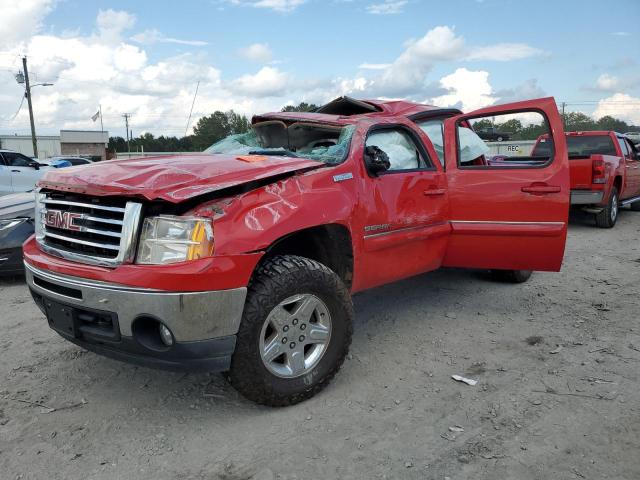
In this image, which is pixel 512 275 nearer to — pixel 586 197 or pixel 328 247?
pixel 328 247

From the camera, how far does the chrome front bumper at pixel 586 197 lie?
9.41 metres

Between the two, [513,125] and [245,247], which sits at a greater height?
[513,125]

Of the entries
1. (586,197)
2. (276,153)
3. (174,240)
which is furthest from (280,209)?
(586,197)

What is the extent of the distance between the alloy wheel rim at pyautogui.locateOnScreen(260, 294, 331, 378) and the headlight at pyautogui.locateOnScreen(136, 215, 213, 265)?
0.56 metres

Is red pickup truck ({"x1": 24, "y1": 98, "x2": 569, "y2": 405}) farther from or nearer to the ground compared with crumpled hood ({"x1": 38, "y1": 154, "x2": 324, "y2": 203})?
nearer to the ground

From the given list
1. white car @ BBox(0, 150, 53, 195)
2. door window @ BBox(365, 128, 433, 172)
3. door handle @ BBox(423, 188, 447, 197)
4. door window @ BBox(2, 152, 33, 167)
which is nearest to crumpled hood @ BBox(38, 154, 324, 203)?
door window @ BBox(365, 128, 433, 172)

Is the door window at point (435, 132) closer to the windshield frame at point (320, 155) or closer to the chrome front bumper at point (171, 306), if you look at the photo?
the windshield frame at point (320, 155)

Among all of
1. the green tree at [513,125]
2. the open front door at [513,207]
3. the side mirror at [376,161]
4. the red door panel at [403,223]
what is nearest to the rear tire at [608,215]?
the green tree at [513,125]

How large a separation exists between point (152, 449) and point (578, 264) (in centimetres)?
586

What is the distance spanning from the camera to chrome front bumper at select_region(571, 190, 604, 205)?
941 cm

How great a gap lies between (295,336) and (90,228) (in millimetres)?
1274

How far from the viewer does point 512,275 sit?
5684 mm

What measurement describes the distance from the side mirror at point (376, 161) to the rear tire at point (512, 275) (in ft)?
8.63

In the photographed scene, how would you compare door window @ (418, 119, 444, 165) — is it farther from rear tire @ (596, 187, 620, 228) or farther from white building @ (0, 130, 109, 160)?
white building @ (0, 130, 109, 160)
